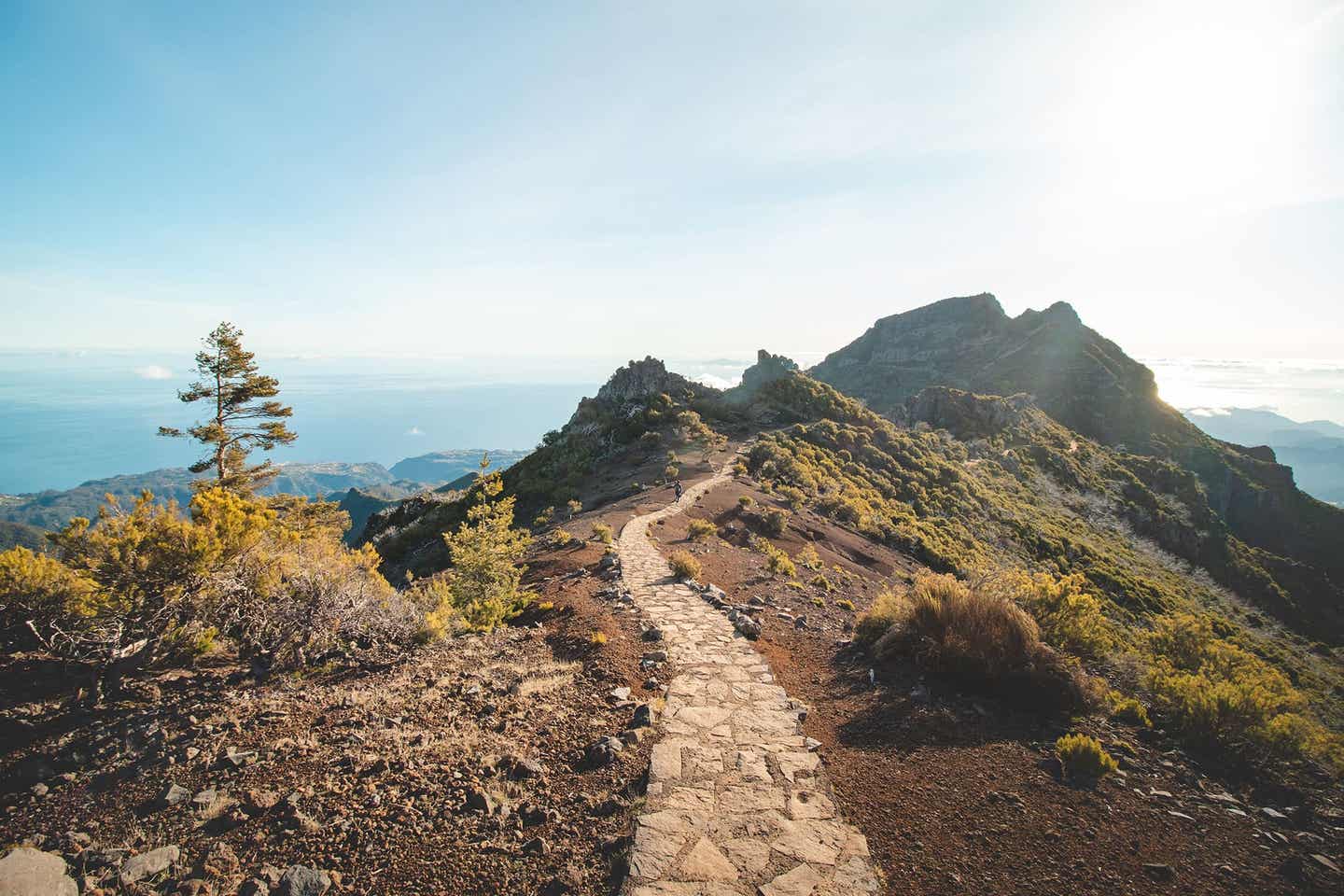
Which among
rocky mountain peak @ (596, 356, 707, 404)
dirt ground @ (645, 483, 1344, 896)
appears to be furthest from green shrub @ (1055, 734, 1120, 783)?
rocky mountain peak @ (596, 356, 707, 404)

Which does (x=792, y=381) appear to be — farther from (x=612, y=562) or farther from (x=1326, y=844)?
(x=1326, y=844)

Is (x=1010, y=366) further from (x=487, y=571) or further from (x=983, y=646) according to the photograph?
(x=487, y=571)

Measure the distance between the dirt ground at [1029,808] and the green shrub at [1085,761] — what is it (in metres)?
0.11

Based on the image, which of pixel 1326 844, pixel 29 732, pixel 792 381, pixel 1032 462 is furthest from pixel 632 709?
pixel 1032 462

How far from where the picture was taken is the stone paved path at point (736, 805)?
3.94 meters

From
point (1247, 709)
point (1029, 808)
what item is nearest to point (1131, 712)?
point (1247, 709)

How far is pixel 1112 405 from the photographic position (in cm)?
8712

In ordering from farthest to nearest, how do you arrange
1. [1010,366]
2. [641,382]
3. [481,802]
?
1. [1010,366]
2. [641,382]
3. [481,802]

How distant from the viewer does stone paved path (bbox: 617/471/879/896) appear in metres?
3.94

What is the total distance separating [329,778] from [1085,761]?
7.07m

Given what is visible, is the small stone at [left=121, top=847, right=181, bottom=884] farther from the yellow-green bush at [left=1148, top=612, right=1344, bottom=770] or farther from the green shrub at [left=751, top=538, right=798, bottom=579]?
the green shrub at [left=751, top=538, right=798, bottom=579]

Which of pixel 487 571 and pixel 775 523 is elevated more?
pixel 487 571

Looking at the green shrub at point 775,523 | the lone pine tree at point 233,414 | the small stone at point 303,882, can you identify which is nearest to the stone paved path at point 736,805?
the small stone at point 303,882

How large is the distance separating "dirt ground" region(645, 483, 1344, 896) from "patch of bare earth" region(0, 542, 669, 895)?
2382mm
